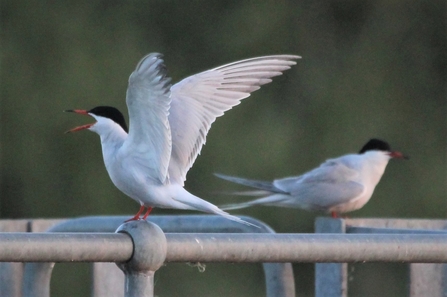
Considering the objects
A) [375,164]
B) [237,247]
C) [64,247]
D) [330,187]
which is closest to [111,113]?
[237,247]

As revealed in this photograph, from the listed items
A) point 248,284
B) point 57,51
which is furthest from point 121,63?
point 248,284

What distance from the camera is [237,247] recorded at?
6.98 feet

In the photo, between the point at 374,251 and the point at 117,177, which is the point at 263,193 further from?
the point at 374,251

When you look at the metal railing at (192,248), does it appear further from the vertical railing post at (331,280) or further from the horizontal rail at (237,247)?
the vertical railing post at (331,280)

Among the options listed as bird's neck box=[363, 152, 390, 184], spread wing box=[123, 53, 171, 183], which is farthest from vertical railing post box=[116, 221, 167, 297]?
bird's neck box=[363, 152, 390, 184]

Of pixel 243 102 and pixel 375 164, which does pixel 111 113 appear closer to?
pixel 375 164

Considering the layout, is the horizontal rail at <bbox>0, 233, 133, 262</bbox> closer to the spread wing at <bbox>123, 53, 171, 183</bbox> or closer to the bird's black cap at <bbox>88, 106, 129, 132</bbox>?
the spread wing at <bbox>123, 53, 171, 183</bbox>

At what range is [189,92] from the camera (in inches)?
164

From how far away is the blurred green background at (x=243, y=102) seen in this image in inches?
423

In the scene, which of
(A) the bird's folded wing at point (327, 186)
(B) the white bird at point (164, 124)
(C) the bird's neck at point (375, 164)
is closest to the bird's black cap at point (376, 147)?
(C) the bird's neck at point (375, 164)

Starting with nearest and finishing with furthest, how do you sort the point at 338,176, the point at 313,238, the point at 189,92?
the point at 313,238 → the point at 189,92 → the point at 338,176

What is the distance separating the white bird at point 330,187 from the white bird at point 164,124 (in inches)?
124

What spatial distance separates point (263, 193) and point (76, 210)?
3.73 metres

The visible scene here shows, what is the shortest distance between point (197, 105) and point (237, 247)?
2.06m
